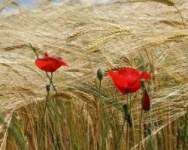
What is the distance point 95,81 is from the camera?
162 cm

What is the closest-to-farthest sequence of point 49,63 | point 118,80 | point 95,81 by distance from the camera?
1. point 118,80
2. point 49,63
3. point 95,81

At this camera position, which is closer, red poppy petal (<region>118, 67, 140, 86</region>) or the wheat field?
red poppy petal (<region>118, 67, 140, 86</region>)

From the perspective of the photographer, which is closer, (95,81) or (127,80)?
(127,80)

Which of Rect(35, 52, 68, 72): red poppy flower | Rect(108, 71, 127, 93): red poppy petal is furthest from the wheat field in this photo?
Rect(108, 71, 127, 93): red poppy petal

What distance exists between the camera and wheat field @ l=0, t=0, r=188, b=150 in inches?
58.7

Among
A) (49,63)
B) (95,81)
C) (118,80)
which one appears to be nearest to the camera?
(118,80)

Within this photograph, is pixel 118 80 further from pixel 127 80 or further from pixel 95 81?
pixel 95 81

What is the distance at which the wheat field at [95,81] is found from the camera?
1492 mm

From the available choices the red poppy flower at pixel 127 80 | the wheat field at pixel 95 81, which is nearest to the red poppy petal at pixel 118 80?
the red poppy flower at pixel 127 80

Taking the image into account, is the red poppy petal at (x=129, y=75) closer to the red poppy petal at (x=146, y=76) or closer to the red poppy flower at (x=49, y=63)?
the red poppy petal at (x=146, y=76)

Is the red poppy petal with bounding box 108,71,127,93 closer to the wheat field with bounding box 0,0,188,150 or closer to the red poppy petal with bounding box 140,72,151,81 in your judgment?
the red poppy petal with bounding box 140,72,151,81

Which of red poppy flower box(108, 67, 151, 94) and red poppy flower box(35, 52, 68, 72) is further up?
red poppy flower box(35, 52, 68, 72)

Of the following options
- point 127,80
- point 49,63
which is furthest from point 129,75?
point 49,63

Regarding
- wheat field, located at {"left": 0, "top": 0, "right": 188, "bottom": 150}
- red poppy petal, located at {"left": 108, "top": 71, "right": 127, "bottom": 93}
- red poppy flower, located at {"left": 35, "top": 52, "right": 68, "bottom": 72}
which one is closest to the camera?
red poppy petal, located at {"left": 108, "top": 71, "right": 127, "bottom": 93}
